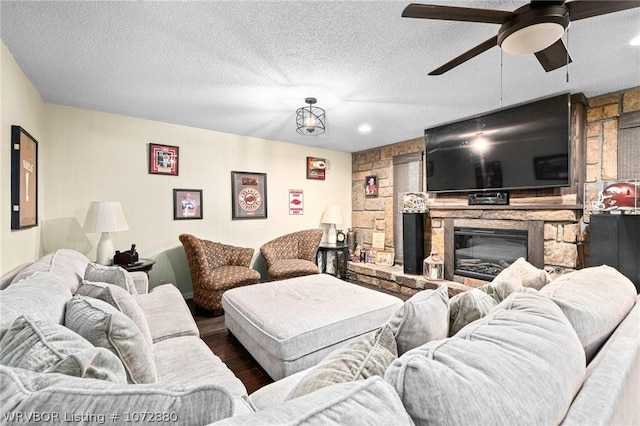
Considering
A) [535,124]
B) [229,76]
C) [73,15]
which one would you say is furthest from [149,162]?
[535,124]

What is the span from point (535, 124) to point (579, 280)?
2.46m

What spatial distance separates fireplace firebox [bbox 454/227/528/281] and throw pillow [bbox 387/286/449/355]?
3.02 meters

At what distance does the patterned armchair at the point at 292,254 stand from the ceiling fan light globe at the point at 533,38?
315cm

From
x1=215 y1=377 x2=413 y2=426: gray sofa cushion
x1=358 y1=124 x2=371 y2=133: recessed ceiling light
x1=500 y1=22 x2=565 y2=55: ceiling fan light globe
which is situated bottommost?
x1=215 y1=377 x2=413 y2=426: gray sofa cushion

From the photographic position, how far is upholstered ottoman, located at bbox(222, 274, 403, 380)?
1.85m

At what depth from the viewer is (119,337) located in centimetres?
101

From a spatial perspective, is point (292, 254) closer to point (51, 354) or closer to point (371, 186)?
point (371, 186)

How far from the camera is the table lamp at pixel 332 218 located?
4.98 metres

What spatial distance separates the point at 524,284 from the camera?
1.53 metres

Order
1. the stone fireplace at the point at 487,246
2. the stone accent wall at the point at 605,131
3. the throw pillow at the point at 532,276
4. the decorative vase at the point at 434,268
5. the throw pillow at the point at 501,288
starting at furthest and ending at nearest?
1. the decorative vase at the point at 434,268
2. the stone fireplace at the point at 487,246
3. the stone accent wall at the point at 605,131
4. the throw pillow at the point at 532,276
5. the throw pillow at the point at 501,288

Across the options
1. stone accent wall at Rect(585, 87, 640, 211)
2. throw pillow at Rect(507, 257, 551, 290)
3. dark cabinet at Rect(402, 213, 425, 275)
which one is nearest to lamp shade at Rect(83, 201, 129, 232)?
throw pillow at Rect(507, 257, 551, 290)

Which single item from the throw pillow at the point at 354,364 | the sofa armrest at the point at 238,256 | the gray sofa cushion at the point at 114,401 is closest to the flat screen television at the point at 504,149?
the sofa armrest at the point at 238,256

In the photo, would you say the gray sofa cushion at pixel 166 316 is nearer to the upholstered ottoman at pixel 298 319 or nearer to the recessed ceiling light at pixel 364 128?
the upholstered ottoman at pixel 298 319

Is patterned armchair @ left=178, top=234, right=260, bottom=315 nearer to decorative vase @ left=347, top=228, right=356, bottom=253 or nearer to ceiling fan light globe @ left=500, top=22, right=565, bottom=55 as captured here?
decorative vase @ left=347, top=228, right=356, bottom=253
